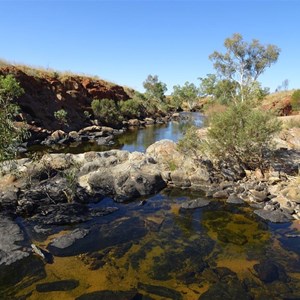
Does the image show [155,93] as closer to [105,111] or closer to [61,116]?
[105,111]

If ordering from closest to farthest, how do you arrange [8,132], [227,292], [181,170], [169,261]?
[227,292] → [169,261] → [8,132] → [181,170]

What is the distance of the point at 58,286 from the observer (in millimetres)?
9391

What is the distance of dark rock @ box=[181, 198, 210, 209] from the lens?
53.9 ft

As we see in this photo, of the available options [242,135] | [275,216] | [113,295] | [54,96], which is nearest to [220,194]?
[275,216]

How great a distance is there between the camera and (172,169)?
21.5 metres

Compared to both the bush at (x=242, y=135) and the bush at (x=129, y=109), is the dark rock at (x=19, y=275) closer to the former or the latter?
the bush at (x=242, y=135)

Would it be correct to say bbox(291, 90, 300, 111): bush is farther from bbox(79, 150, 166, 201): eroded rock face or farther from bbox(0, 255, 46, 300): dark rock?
bbox(0, 255, 46, 300): dark rock

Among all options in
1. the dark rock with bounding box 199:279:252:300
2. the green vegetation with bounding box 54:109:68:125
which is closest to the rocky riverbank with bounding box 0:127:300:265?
the dark rock with bounding box 199:279:252:300

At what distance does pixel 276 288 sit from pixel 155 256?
4259 mm

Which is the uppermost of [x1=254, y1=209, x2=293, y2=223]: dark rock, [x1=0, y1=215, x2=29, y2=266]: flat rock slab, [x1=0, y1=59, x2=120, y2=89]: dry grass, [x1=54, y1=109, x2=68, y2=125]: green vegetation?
[x1=0, y1=59, x2=120, y2=89]: dry grass

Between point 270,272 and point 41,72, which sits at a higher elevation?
point 41,72

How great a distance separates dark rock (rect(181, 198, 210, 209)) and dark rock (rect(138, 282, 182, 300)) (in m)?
7.32

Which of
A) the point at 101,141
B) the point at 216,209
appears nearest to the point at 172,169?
the point at 216,209

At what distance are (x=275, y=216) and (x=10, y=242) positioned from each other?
12013mm
